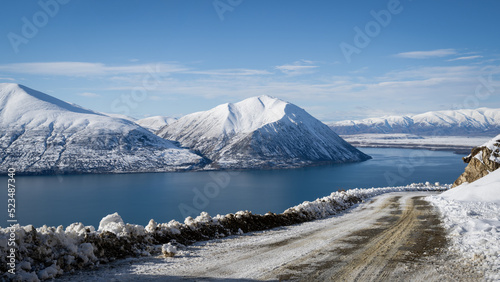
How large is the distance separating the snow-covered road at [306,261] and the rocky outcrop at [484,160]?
32539 mm

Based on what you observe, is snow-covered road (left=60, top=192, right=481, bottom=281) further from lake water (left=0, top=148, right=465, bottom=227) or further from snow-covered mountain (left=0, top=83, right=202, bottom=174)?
snow-covered mountain (left=0, top=83, right=202, bottom=174)

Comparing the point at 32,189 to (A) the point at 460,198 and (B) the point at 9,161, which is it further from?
(A) the point at 460,198

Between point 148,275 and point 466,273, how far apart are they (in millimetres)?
8730

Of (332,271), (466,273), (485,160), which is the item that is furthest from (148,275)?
(485,160)

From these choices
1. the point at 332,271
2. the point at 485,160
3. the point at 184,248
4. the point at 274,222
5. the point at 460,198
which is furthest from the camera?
the point at 485,160

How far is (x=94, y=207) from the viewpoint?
91.4m

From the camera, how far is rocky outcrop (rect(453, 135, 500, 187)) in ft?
136

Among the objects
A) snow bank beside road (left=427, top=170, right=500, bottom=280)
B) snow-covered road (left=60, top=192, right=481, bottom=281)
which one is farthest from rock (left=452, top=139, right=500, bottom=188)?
snow-covered road (left=60, top=192, right=481, bottom=281)

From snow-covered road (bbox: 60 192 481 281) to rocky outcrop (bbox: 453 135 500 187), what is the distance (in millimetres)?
32539

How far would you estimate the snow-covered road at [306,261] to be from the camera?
9.56m

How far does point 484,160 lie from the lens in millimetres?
42438

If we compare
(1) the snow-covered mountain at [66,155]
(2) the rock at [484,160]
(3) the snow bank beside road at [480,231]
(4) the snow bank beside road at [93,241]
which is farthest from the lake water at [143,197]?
(4) the snow bank beside road at [93,241]

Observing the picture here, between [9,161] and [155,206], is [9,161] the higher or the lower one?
the higher one

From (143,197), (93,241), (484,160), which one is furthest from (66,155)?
(93,241)
